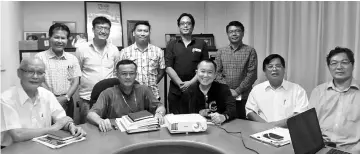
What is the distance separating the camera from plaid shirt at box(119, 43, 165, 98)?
3002 millimetres

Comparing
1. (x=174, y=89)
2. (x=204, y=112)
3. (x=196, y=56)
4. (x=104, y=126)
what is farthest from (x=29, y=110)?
(x=196, y=56)

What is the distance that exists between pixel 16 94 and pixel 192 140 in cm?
115

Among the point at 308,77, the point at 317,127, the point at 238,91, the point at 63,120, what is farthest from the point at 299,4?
the point at 63,120

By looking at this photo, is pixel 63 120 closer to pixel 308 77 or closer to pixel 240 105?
pixel 240 105

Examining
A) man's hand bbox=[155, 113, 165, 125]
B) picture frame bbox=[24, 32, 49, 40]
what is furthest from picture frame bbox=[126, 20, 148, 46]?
man's hand bbox=[155, 113, 165, 125]

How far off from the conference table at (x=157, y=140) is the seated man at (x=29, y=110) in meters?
0.08

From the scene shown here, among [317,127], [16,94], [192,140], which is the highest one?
[16,94]

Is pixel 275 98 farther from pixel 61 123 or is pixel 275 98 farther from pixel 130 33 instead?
pixel 130 33

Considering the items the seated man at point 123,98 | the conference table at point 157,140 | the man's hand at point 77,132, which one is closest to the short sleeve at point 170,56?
the seated man at point 123,98

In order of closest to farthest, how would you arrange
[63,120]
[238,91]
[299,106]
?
[63,120] < [299,106] < [238,91]

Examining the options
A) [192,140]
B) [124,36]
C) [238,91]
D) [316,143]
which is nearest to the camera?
[316,143]

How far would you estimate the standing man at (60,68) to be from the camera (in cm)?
271

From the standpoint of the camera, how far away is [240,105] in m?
2.98

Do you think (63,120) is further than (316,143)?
Yes
